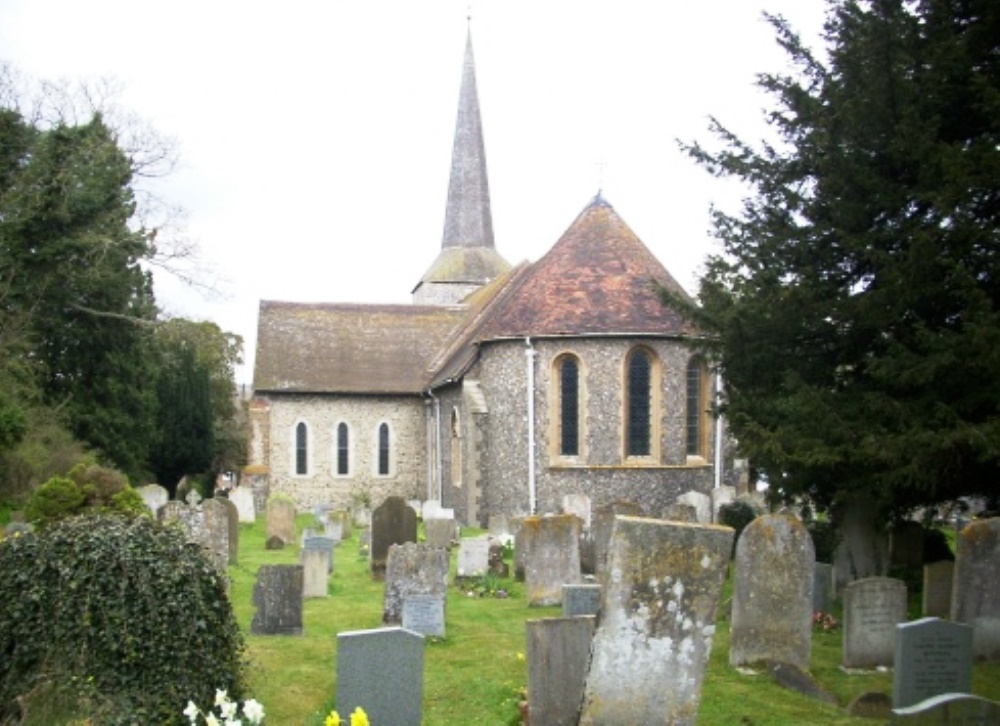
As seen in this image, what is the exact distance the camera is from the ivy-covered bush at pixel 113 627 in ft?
23.5

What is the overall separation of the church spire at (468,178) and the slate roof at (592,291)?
2243cm

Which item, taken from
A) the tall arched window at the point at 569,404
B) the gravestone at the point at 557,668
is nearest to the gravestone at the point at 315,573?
the gravestone at the point at 557,668

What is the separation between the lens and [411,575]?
37.8 feet

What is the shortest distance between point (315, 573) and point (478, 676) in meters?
4.87

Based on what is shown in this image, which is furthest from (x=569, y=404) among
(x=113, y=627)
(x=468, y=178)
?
→ (x=468, y=178)

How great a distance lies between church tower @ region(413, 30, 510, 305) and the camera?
1902 inches

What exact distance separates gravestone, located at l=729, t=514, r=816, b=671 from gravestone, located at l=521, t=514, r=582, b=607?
391 cm

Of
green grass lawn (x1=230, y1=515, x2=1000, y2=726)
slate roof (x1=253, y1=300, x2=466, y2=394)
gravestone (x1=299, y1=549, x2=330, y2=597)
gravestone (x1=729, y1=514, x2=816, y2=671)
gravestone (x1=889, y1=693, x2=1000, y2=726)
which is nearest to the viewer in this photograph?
gravestone (x1=889, y1=693, x2=1000, y2=726)

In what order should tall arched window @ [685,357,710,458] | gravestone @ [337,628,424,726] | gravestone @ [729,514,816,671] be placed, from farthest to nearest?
1. tall arched window @ [685,357,710,458]
2. gravestone @ [729,514,816,671]
3. gravestone @ [337,628,424,726]

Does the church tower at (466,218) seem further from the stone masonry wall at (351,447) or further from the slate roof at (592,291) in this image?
the slate roof at (592,291)

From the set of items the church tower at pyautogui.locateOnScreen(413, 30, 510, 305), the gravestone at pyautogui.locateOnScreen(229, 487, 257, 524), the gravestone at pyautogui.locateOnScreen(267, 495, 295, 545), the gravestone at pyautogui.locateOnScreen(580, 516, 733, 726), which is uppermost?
the church tower at pyautogui.locateOnScreen(413, 30, 510, 305)

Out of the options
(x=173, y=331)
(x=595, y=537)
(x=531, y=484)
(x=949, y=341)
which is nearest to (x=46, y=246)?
(x=173, y=331)

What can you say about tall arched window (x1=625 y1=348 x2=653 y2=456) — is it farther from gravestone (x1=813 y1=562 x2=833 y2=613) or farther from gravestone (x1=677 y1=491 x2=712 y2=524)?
gravestone (x1=813 y1=562 x2=833 y2=613)

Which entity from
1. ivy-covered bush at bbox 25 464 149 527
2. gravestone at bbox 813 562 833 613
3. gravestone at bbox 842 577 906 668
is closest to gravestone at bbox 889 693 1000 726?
gravestone at bbox 842 577 906 668
